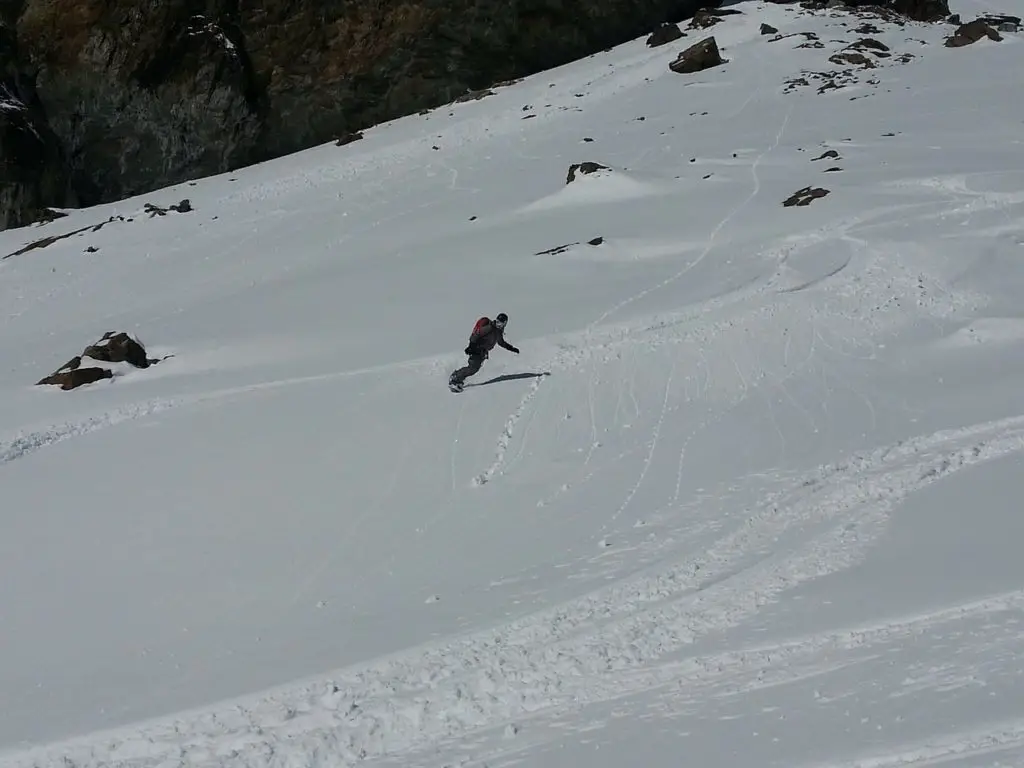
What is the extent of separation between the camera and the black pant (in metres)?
14.6

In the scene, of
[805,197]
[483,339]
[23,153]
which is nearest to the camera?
[483,339]

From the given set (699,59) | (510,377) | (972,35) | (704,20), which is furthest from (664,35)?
(510,377)

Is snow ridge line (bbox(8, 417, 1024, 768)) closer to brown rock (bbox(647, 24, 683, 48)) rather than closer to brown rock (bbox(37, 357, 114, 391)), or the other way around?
brown rock (bbox(37, 357, 114, 391))

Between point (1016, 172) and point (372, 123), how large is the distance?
25.1m

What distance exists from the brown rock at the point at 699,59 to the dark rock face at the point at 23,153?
22.9 m

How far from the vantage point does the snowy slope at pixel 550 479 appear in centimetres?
702

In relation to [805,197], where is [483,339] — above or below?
above

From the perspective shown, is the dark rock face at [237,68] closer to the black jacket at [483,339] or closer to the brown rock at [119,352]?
the brown rock at [119,352]

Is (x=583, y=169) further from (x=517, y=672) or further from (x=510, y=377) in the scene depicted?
(x=517, y=672)

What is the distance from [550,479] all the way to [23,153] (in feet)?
96.7

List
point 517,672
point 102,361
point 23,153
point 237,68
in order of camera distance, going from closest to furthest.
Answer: point 517,672
point 102,361
point 23,153
point 237,68

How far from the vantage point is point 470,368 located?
14672 mm

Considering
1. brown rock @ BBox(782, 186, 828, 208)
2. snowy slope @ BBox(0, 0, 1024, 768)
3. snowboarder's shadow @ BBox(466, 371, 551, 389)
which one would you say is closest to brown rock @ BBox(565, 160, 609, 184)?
snowy slope @ BBox(0, 0, 1024, 768)

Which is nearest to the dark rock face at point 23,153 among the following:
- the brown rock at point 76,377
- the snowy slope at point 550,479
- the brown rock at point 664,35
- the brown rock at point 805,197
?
the snowy slope at point 550,479
